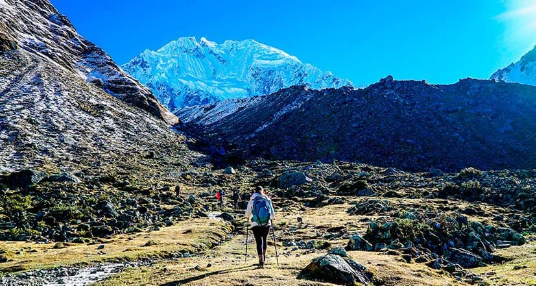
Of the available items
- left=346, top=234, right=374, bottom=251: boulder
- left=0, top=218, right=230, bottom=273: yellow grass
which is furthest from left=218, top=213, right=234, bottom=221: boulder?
left=346, top=234, right=374, bottom=251: boulder

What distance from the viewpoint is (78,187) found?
123ft

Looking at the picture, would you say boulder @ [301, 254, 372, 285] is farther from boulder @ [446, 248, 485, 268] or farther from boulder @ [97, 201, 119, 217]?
boulder @ [97, 201, 119, 217]

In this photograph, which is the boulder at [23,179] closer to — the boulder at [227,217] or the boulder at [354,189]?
the boulder at [227,217]

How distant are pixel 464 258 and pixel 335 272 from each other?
8480 mm

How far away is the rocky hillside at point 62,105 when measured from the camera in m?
59.3

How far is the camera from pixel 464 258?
1709 centimetres

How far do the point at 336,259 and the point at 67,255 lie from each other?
13.8 m

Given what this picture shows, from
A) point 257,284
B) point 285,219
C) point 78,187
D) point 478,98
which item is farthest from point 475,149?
point 257,284

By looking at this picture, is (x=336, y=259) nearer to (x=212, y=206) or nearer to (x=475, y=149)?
(x=212, y=206)

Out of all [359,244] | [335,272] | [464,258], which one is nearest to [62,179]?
[359,244]

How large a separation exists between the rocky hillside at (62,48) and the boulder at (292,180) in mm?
73086

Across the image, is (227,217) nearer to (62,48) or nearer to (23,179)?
(23,179)

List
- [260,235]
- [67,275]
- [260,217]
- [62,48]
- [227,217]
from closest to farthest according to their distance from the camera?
1. [260,217]
2. [260,235]
3. [67,275]
4. [227,217]
5. [62,48]

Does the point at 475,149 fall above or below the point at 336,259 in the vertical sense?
above
